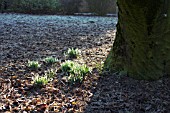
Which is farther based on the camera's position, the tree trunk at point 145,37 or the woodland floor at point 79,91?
the tree trunk at point 145,37

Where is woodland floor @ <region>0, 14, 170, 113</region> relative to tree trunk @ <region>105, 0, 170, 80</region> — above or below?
below

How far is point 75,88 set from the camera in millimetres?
4035

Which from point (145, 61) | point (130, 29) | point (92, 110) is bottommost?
point (92, 110)

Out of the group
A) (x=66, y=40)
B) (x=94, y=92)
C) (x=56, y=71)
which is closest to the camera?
(x=94, y=92)

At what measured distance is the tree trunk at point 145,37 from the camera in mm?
4133

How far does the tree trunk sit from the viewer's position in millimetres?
4133

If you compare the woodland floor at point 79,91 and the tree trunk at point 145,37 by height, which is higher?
the tree trunk at point 145,37

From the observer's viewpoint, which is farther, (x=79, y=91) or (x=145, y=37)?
(x=145, y=37)

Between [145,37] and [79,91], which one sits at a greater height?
[145,37]

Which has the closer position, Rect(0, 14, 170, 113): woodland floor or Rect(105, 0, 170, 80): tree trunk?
Rect(0, 14, 170, 113): woodland floor

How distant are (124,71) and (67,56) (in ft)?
4.70

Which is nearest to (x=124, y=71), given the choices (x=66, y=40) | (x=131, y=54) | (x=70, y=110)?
(x=131, y=54)

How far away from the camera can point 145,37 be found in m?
4.21

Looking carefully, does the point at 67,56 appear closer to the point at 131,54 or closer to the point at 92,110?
the point at 131,54
